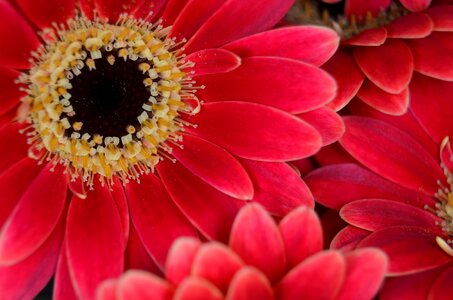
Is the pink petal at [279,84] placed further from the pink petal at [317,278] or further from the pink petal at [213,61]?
the pink petal at [317,278]

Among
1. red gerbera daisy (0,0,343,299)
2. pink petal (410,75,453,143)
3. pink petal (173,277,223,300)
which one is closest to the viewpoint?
pink petal (173,277,223,300)

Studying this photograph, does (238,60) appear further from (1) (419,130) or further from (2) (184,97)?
(1) (419,130)

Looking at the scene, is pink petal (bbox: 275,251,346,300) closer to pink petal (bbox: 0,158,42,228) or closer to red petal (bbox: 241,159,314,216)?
red petal (bbox: 241,159,314,216)

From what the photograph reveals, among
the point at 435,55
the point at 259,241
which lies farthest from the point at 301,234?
the point at 435,55

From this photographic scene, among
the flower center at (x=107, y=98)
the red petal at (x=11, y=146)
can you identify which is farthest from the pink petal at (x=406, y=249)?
the red petal at (x=11, y=146)

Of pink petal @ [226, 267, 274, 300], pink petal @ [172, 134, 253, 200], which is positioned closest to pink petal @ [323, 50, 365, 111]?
pink petal @ [172, 134, 253, 200]

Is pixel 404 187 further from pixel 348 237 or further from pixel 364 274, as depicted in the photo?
pixel 364 274
